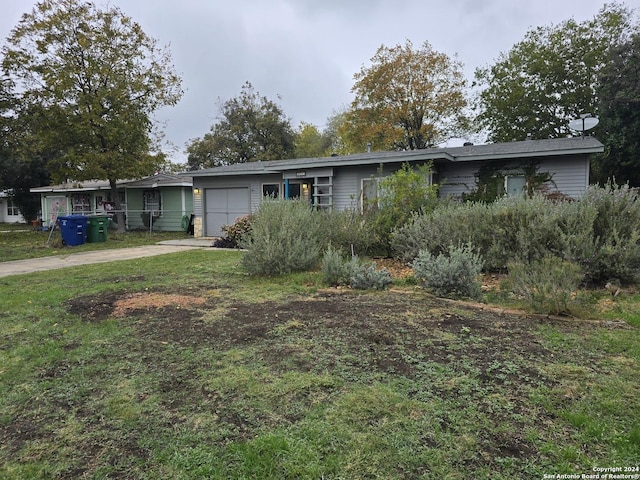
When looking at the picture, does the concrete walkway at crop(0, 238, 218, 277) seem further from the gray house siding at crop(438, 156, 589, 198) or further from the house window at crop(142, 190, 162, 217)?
the gray house siding at crop(438, 156, 589, 198)

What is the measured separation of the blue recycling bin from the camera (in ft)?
44.3

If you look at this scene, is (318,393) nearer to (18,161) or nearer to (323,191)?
(323,191)

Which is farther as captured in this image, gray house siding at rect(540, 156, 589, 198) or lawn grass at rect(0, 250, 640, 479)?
gray house siding at rect(540, 156, 589, 198)

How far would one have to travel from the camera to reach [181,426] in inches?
83.3

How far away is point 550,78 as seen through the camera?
22641mm

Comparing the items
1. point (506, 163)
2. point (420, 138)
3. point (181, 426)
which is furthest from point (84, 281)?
point (420, 138)

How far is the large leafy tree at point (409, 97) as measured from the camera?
25.0 m

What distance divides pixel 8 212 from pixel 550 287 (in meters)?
40.2

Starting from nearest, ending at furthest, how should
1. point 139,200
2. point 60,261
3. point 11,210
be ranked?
point 60,261 → point 139,200 → point 11,210

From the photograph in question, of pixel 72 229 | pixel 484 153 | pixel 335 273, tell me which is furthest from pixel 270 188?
pixel 335 273

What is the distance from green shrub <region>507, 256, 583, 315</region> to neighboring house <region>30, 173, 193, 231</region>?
56.0 feet

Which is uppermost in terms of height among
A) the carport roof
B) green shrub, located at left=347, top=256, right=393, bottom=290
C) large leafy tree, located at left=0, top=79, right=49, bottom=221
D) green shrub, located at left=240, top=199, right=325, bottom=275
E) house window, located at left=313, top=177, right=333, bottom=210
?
large leafy tree, located at left=0, top=79, right=49, bottom=221

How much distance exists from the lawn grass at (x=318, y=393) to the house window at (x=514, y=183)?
7.92 meters

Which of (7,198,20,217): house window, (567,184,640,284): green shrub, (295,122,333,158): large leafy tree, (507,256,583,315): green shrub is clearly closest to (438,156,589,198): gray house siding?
(567,184,640,284): green shrub
